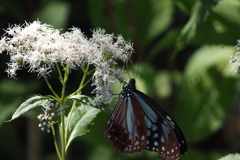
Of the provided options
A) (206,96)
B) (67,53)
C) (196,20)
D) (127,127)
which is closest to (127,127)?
(127,127)

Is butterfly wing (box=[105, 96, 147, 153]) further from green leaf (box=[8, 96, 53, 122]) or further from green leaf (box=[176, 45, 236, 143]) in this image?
green leaf (box=[176, 45, 236, 143])

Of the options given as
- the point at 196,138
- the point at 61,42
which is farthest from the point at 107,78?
the point at 196,138

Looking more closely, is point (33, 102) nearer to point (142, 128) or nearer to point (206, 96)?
point (142, 128)

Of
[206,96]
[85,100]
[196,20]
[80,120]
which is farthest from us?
[206,96]

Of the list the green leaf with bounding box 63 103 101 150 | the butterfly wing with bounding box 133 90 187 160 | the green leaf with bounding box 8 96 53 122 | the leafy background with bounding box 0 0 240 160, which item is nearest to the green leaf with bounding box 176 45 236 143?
the leafy background with bounding box 0 0 240 160

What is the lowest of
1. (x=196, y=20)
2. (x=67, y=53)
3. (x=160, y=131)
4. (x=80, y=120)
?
(x=160, y=131)

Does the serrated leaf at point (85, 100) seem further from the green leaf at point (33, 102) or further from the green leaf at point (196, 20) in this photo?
the green leaf at point (196, 20)

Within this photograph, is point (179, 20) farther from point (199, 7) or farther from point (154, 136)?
point (154, 136)

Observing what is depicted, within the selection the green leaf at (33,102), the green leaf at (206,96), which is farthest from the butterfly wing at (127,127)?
the green leaf at (206,96)
